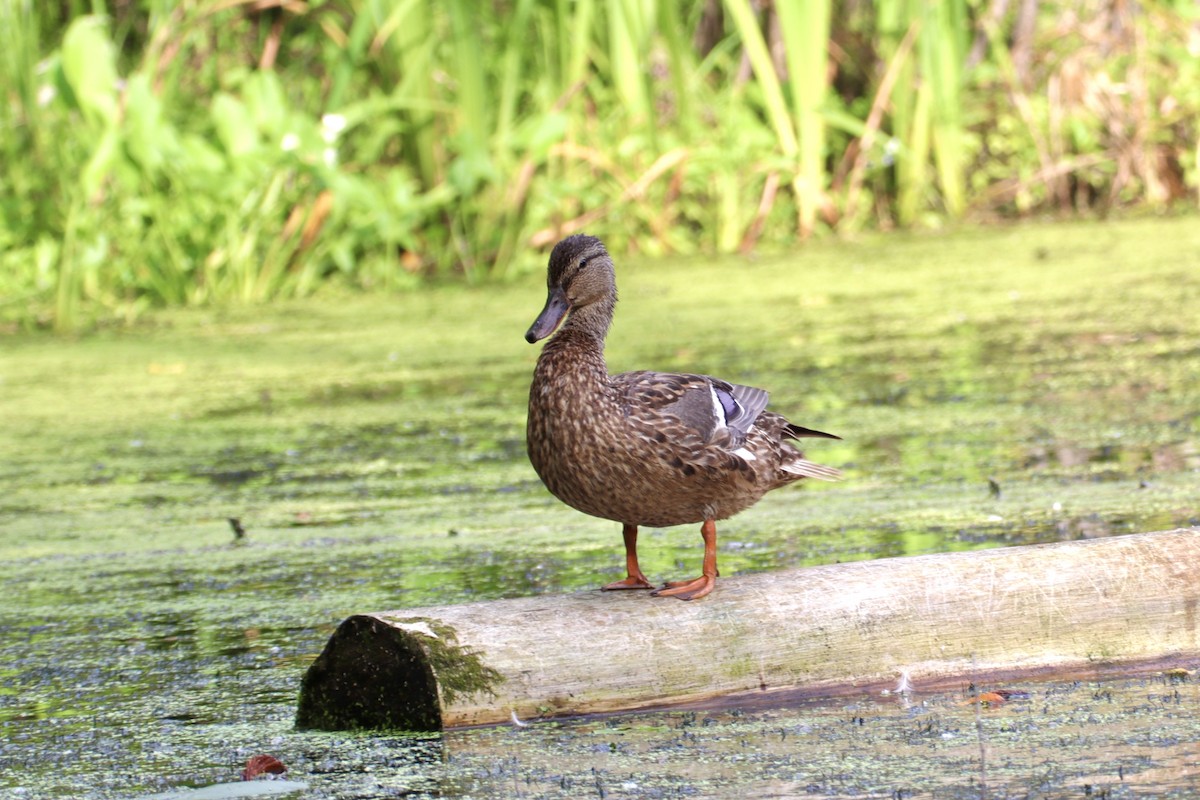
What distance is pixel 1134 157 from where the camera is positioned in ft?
31.5

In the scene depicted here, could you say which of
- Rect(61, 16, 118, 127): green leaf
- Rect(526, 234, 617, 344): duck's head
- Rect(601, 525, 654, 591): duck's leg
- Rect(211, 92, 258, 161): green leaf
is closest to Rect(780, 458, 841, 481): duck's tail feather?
Rect(601, 525, 654, 591): duck's leg

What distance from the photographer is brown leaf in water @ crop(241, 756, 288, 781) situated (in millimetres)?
2383

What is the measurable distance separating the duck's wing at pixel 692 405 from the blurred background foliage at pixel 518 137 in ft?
16.1

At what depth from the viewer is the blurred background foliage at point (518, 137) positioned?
7863 mm

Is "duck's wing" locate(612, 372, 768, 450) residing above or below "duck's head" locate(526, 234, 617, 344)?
below

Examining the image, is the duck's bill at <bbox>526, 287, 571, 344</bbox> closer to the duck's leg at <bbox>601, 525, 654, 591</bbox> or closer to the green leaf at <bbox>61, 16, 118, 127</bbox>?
the duck's leg at <bbox>601, 525, 654, 591</bbox>

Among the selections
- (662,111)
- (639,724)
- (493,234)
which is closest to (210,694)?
(639,724)

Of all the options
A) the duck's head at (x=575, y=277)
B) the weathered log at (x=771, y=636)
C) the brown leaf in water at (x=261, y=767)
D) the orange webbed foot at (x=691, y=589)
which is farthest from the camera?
the duck's head at (x=575, y=277)

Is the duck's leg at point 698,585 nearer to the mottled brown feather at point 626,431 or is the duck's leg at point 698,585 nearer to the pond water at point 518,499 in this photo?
the mottled brown feather at point 626,431

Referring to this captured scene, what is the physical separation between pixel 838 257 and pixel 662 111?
1815mm

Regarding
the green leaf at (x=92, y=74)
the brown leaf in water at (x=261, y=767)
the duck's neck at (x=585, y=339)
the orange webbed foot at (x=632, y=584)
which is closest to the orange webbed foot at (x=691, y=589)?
the orange webbed foot at (x=632, y=584)

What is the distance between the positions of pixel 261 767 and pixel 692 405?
893 mm

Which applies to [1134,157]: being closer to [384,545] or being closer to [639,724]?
[384,545]

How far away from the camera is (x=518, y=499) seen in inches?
168
